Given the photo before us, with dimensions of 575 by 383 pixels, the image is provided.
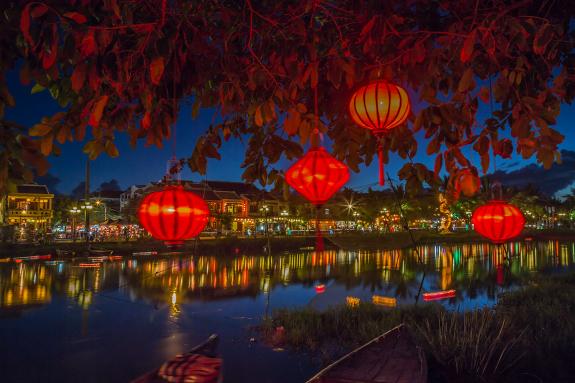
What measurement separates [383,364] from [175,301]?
442 inches

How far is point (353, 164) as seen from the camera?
3.19m

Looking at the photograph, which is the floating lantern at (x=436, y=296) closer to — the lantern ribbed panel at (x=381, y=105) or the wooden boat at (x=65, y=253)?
the lantern ribbed panel at (x=381, y=105)

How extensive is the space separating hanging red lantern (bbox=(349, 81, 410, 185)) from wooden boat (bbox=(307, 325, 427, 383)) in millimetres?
2455

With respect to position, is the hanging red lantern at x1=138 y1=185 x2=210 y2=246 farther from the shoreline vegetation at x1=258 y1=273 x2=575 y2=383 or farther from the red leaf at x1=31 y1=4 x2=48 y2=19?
the shoreline vegetation at x1=258 y1=273 x2=575 y2=383

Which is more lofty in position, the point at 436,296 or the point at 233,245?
the point at 233,245

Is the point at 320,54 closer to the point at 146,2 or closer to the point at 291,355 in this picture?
the point at 146,2

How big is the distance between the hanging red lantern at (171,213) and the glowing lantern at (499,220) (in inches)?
110

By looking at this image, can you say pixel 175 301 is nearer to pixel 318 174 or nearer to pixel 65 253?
pixel 318 174

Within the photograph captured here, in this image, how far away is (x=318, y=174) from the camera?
2648mm

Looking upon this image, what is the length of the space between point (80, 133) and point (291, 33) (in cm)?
178

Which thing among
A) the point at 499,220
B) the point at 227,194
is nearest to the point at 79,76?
the point at 499,220

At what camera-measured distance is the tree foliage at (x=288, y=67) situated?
1.99 m

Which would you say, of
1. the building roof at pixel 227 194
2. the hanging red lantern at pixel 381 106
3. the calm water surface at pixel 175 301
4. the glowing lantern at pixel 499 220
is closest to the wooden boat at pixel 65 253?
the calm water surface at pixel 175 301

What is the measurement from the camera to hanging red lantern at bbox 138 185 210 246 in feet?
8.82
